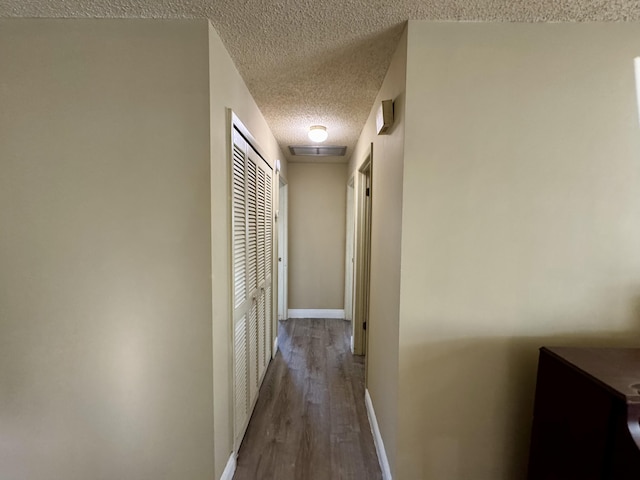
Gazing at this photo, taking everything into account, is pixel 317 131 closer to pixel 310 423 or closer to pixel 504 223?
pixel 504 223

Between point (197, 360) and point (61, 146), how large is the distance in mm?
1132

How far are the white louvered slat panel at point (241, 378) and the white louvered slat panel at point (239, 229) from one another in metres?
0.20

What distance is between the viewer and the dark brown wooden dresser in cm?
85

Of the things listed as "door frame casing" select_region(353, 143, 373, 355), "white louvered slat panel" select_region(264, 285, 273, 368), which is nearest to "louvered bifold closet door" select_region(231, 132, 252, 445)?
"white louvered slat panel" select_region(264, 285, 273, 368)

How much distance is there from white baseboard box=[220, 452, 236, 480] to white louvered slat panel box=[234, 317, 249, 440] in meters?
0.13

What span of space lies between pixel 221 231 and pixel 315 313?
10.1 ft

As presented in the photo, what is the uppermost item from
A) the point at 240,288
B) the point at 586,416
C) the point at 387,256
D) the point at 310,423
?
the point at 387,256

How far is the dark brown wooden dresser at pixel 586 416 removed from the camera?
2.77ft

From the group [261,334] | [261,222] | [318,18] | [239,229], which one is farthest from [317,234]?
[318,18]

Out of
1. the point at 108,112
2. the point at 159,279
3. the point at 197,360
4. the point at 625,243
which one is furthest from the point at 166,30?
the point at 625,243

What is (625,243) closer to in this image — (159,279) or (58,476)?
(159,279)

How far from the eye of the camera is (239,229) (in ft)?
5.89

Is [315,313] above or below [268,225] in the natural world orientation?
below

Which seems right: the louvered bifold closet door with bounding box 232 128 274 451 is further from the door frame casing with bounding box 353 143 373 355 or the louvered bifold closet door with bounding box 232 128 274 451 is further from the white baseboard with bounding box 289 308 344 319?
the white baseboard with bounding box 289 308 344 319
